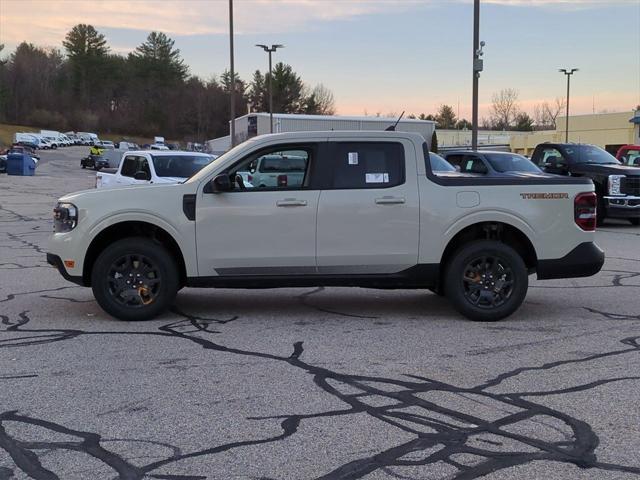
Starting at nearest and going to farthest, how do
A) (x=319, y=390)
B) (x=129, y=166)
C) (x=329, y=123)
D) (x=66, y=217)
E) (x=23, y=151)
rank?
(x=319, y=390)
(x=66, y=217)
(x=129, y=166)
(x=23, y=151)
(x=329, y=123)

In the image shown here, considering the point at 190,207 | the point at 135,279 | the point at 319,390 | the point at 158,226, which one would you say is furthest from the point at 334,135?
the point at 319,390

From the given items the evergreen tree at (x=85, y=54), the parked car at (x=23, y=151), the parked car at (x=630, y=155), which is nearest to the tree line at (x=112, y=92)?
the evergreen tree at (x=85, y=54)

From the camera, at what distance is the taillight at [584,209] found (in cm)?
724

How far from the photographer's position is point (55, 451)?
403cm

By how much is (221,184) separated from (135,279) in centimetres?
135

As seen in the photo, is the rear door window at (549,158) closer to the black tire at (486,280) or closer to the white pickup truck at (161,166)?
the white pickup truck at (161,166)

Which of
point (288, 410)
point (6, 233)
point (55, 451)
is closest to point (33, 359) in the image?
point (55, 451)

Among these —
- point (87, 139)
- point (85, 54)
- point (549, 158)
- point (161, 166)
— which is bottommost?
point (161, 166)

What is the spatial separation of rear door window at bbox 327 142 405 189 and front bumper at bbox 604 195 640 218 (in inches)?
450

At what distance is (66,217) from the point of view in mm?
7164

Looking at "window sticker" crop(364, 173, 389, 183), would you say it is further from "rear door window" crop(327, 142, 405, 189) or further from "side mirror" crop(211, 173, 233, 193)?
"side mirror" crop(211, 173, 233, 193)

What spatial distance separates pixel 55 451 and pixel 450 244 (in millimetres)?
4539

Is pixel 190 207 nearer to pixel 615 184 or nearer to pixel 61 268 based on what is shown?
pixel 61 268

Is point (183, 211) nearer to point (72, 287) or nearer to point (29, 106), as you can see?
point (72, 287)
